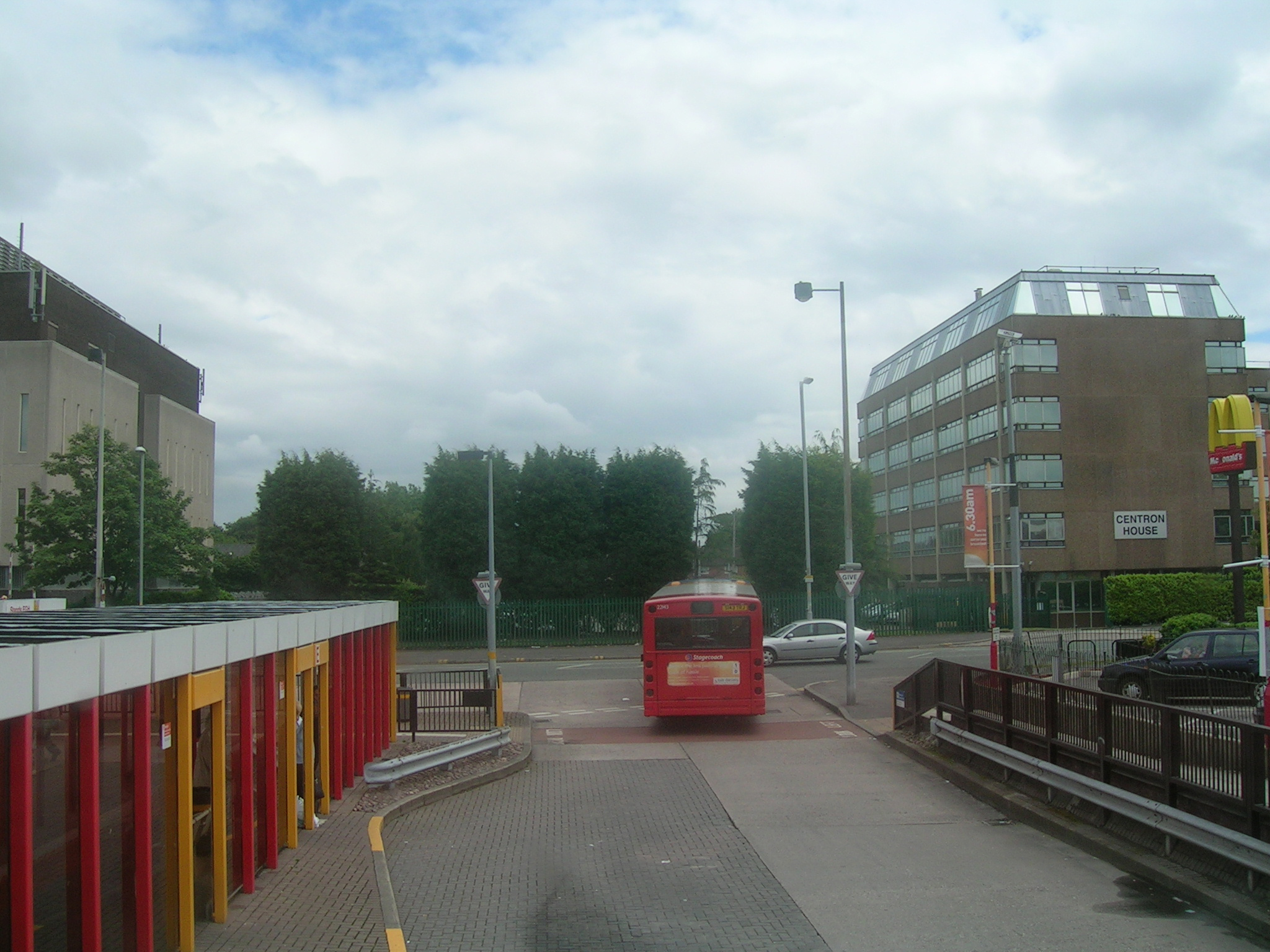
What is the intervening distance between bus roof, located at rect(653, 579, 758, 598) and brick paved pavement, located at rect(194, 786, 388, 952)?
1083cm

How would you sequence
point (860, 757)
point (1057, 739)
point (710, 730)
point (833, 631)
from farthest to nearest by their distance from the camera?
point (833, 631)
point (710, 730)
point (860, 757)
point (1057, 739)

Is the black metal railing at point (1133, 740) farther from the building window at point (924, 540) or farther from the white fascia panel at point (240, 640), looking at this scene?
the building window at point (924, 540)

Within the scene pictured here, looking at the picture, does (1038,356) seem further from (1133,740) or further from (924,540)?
(1133,740)

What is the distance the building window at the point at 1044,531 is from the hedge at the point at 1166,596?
4.91 m

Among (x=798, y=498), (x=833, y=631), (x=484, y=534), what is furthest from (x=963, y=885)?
(x=798, y=498)

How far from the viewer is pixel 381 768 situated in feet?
44.4

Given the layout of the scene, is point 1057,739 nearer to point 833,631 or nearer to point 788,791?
point 788,791

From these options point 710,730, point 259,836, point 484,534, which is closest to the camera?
point 259,836

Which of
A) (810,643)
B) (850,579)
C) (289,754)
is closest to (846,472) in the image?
(850,579)

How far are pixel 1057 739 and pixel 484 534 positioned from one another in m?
37.7

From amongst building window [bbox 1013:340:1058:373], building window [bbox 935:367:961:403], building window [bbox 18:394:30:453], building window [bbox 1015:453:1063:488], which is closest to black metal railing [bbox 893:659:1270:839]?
building window [bbox 1015:453:1063:488]

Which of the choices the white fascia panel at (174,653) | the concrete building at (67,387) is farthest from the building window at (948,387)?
the white fascia panel at (174,653)

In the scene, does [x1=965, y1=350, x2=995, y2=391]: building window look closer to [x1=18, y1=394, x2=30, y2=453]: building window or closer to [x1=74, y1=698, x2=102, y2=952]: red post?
[x1=18, y1=394, x2=30, y2=453]: building window

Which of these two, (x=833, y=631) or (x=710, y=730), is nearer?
(x=710, y=730)
